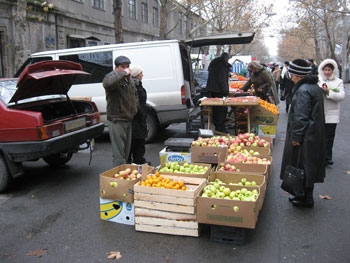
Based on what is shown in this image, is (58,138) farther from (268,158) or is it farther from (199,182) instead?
(268,158)

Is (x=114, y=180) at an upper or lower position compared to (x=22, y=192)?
upper

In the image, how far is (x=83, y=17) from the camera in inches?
867

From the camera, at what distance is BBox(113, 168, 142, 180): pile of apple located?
4.67 m

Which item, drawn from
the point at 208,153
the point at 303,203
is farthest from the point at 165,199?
the point at 303,203

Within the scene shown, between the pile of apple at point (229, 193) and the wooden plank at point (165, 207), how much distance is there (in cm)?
24

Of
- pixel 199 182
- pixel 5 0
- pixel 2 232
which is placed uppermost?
pixel 5 0

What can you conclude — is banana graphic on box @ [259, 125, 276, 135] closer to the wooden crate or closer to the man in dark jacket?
the man in dark jacket

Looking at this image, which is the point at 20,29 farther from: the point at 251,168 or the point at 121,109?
the point at 251,168

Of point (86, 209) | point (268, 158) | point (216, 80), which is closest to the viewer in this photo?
point (86, 209)

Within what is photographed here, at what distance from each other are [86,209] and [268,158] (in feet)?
8.96

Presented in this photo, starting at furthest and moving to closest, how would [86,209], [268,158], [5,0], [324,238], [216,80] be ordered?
1. [5,0]
2. [216,80]
3. [268,158]
4. [86,209]
5. [324,238]

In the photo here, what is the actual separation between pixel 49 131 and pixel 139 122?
140 centimetres

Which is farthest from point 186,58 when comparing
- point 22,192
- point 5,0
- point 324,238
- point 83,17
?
point 83,17

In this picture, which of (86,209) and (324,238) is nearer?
(324,238)
